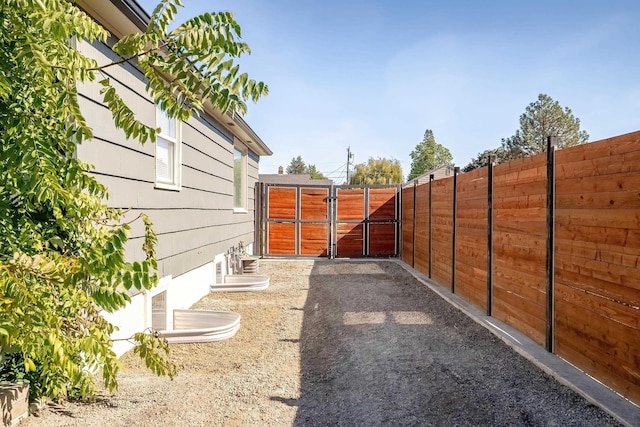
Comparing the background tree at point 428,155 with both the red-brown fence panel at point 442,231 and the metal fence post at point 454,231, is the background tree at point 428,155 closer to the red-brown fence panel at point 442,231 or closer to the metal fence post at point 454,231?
the red-brown fence panel at point 442,231

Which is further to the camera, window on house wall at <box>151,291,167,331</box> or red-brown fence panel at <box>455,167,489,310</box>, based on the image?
red-brown fence panel at <box>455,167,489,310</box>

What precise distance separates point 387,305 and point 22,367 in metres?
4.97

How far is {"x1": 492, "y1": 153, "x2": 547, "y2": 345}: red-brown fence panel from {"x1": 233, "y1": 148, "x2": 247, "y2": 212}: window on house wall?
21.8 feet

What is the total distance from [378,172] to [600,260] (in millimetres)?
47065

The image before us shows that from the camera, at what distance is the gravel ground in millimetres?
3025

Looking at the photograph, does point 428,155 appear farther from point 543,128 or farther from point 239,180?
point 239,180

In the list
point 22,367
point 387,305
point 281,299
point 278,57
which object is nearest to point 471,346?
point 387,305

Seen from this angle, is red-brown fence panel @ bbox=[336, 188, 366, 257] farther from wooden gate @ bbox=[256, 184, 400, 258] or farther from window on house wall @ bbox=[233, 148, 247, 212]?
window on house wall @ bbox=[233, 148, 247, 212]

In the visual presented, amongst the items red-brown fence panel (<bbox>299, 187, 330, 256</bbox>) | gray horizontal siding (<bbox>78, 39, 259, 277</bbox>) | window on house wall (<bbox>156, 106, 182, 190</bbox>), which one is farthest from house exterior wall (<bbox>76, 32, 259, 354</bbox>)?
red-brown fence panel (<bbox>299, 187, 330, 256</bbox>)

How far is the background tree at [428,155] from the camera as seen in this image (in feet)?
193

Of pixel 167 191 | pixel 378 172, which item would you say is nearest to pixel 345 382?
pixel 167 191

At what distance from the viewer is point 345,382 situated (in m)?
3.75

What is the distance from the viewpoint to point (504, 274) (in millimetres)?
5387

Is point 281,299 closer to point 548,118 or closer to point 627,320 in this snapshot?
point 627,320
